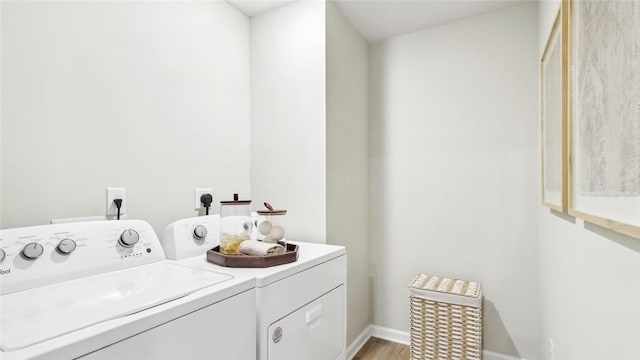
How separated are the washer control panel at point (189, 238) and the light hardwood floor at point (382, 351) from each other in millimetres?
1340

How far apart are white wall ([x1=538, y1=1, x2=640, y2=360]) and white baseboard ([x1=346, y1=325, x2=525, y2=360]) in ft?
2.23

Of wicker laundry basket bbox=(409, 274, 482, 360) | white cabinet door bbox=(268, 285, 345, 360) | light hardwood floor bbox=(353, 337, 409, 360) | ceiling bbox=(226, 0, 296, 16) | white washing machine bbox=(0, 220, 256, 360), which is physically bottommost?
light hardwood floor bbox=(353, 337, 409, 360)

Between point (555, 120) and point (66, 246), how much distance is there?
6.01 feet

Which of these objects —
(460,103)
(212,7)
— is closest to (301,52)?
(212,7)

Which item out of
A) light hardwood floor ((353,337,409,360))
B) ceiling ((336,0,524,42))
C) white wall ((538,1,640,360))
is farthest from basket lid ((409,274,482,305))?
ceiling ((336,0,524,42))

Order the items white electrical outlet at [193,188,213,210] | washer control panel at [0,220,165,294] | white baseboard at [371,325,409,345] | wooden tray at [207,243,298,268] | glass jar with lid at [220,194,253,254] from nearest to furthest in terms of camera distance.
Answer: washer control panel at [0,220,165,294] → wooden tray at [207,243,298,268] → glass jar with lid at [220,194,253,254] → white electrical outlet at [193,188,213,210] → white baseboard at [371,325,409,345]

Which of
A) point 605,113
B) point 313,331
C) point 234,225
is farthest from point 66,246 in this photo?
point 605,113

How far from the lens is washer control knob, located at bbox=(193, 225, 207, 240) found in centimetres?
141

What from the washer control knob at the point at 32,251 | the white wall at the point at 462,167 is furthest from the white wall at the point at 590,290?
the washer control knob at the point at 32,251

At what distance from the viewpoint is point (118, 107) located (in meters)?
1.37

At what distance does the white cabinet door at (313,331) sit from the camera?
1.07 meters

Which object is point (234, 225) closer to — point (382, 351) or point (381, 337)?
point (382, 351)

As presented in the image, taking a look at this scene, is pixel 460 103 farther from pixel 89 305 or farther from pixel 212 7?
pixel 89 305

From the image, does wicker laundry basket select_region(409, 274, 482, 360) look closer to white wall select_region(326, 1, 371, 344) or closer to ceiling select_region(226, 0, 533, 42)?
white wall select_region(326, 1, 371, 344)
